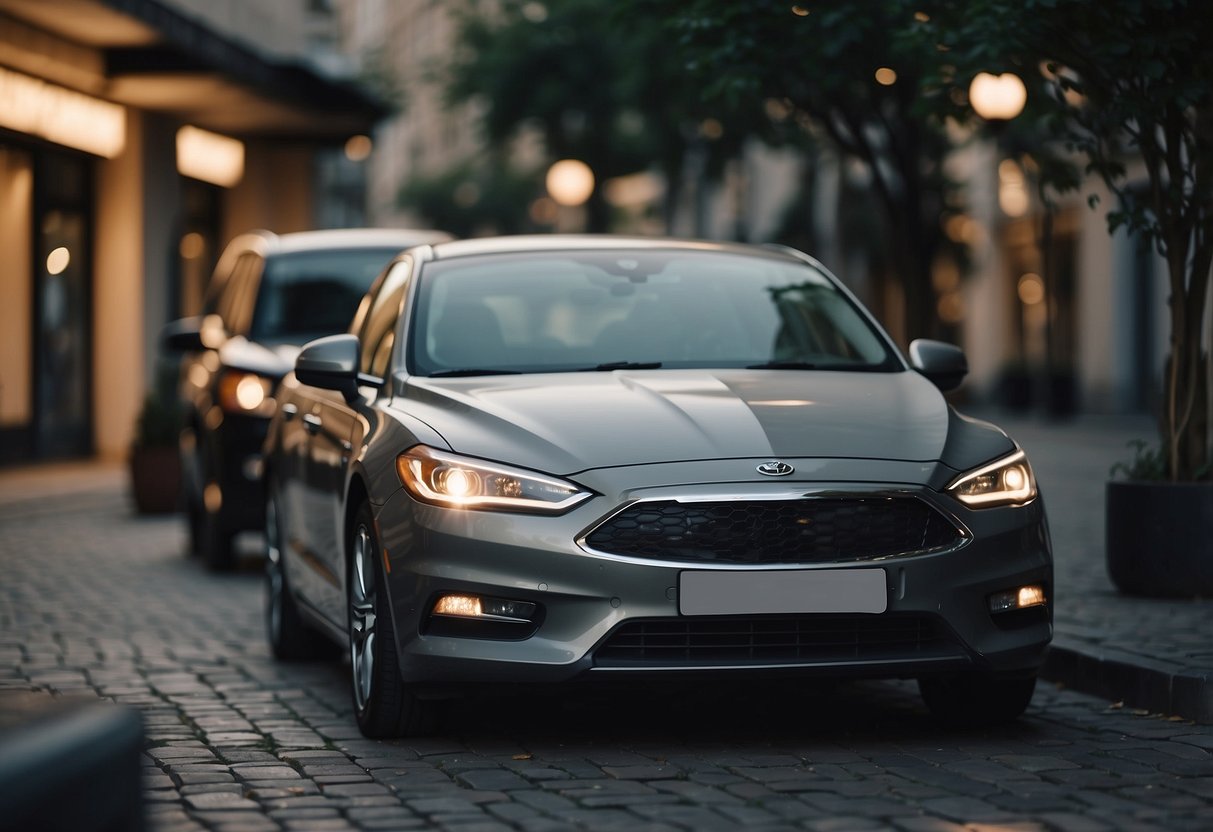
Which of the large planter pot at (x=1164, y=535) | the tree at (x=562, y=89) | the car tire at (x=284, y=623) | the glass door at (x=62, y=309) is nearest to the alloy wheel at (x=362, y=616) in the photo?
the car tire at (x=284, y=623)

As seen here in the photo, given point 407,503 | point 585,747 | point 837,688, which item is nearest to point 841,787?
point 585,747

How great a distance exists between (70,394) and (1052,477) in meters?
10.8

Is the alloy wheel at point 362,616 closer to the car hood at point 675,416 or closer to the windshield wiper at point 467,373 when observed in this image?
the car hood at point 675,416

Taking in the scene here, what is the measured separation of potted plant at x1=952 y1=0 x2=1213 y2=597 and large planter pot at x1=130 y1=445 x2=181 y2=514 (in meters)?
8.90

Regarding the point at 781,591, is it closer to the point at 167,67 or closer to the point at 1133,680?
the point at 1133,680

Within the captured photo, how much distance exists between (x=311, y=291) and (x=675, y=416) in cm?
662

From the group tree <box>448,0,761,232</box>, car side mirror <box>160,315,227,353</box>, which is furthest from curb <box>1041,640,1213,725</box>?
tree <box>448,0,761,232</box>

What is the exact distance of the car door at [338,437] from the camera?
260 inches

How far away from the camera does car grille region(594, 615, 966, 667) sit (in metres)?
5.48

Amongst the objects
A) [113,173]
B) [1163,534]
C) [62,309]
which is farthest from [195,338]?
[113,173]

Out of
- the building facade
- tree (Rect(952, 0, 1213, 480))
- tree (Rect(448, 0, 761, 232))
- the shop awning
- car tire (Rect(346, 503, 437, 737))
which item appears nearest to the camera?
car tire (Rect(346, 503, 437, 737))

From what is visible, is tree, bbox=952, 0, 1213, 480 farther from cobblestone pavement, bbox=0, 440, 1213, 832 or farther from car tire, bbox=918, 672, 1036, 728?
car tire, bbox=918, 672, 1036, 728

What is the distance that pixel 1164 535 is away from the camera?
8.57m

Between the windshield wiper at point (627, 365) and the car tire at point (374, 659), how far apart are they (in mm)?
899
